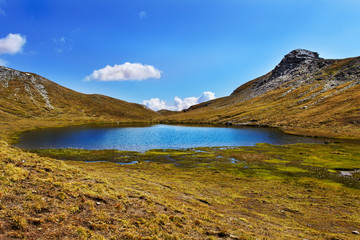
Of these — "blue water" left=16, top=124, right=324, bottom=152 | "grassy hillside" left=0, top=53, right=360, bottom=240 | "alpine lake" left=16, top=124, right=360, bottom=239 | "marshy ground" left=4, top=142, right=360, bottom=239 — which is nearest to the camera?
"marshy ground" left=4, top=142, right=360, bottom=239

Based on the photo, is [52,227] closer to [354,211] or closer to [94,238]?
[94,238]

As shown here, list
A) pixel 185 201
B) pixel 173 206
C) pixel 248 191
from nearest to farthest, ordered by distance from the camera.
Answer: pixel 173 206 < pixel 185 201 < pixel 248 191

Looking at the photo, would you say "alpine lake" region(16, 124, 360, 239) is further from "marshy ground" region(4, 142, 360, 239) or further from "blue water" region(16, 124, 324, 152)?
"blue water" region(16, 124, 324, 152)

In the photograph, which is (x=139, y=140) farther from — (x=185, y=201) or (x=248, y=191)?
(x=185, y=201)

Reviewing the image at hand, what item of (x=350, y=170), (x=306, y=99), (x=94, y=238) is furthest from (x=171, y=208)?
(x=306, y=99)

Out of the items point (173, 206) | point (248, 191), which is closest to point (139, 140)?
point (248, 191)

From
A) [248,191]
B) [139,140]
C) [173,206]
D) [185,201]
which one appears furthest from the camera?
[139,140]

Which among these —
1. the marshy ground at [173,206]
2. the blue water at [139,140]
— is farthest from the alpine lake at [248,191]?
the blue water at [139,140]

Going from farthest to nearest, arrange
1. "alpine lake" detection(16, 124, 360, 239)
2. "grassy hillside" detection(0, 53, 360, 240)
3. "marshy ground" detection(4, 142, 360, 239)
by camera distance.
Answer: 1. "alpine lake" detection(16, 124, 360, 239)
2. "grassy hillside" detection(0, 53, 360, 240)
3. "marshy ground" detection(4, 142, 360, 239)

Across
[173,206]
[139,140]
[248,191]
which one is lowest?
[248,191]

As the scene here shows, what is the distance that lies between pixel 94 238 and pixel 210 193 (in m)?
17.7

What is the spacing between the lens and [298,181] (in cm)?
3569

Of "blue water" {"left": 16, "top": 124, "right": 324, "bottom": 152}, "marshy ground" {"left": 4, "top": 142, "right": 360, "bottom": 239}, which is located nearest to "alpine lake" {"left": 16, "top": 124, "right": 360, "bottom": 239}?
"marshy ground" {"left": 4, "top": 142, "right": 360, "bottom": 239}

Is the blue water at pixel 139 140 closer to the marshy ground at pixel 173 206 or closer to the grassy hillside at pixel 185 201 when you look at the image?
the grassy hillside at pixel 185 201
